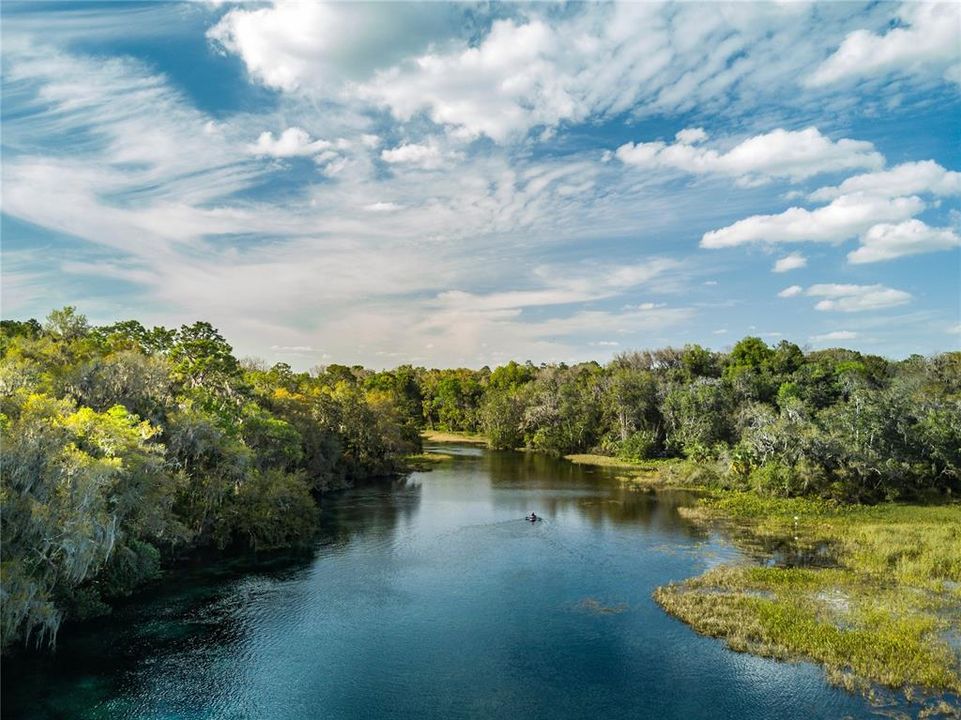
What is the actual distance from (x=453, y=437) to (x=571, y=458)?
151ft

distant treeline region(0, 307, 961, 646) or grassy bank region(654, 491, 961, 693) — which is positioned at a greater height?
distant treeline region(0, 307, 961, 646)

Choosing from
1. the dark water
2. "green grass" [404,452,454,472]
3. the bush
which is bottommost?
the dark water

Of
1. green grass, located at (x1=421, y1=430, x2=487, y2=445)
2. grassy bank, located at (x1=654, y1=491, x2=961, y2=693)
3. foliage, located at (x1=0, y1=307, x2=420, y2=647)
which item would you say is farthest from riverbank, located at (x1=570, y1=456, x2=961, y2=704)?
green grass, located at (x1=421, y1=430, x2=487, y2=445)

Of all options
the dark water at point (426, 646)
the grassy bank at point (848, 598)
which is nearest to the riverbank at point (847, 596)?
the grassy bank at point (848, 598)

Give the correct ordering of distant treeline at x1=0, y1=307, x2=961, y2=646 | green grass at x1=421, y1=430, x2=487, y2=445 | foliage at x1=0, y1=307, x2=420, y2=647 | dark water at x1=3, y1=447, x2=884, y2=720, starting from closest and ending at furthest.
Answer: dark water at x1=3, y1=447, x2=884, y2=720 → foliage at x1=0, y1=307, x2=420, y2=647 → distant treeline at x1=0, y1=307, x2=961, y2=646 → green grass at x1=421, y1=430, x2=487, y2=445

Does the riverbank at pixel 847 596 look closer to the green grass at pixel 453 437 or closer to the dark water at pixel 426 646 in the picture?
the dark water at pixel 426 646

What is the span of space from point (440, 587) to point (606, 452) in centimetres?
7340

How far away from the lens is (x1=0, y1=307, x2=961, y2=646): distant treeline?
26.0m

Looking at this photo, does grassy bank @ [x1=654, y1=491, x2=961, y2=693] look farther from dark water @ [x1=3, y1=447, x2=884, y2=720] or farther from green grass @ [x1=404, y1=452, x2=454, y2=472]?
green grass @ [x1=404, y1=452, x2=454, y2=472]

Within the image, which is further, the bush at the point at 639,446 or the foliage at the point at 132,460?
the bush at the point at 639,446

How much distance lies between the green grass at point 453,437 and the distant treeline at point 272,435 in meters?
10.8

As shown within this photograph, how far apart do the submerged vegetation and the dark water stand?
8.56ft

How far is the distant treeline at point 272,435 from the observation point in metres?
26.0

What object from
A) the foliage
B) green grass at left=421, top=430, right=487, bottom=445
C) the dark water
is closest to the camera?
the dark water
